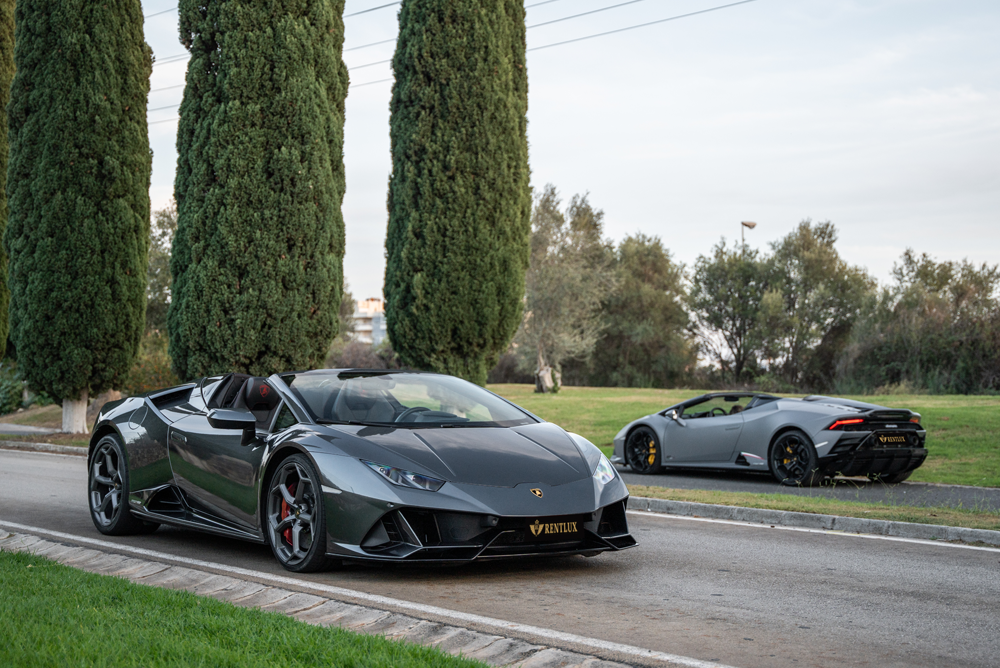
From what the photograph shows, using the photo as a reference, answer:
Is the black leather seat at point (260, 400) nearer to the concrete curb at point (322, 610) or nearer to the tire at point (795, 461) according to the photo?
the concrete curb at point (322, 610)

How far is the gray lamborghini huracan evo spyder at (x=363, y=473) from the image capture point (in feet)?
18.8

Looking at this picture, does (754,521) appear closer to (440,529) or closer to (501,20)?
(440,529)

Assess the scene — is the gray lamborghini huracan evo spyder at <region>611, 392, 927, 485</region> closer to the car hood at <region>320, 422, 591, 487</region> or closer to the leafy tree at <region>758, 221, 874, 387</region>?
the car hood at <region>320, 422, 591, 487</region>

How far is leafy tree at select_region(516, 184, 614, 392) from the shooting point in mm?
41625

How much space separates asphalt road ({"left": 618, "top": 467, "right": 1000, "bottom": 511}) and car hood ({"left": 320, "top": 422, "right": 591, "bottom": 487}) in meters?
5.14

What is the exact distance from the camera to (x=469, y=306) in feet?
62.3

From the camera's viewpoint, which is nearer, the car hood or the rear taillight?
the car hood

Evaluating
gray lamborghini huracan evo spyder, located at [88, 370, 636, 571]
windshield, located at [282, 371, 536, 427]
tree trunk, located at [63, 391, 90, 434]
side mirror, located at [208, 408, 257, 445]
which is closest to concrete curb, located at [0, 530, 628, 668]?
gray lamborghini huracan evo spyder, located at [88, 370, 636, 571]

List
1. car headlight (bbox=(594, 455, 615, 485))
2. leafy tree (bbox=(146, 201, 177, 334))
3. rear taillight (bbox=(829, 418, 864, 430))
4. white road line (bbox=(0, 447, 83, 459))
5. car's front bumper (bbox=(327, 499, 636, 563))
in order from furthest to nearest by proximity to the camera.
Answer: leafy tree (bbox=(146, 201, 177, 334))
white road line (bbox=(0, 447, 83, 459))
rear taillight (bbox=(829, 418, 864, 430))
car headlight (bbox=(594, 455, 615, 485))
car's front bumper (bbox=(327, 499, 636, 563))

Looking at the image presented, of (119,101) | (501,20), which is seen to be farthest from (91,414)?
(501,20)

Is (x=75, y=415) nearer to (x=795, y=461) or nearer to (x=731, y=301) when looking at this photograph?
(x=795, y=461)

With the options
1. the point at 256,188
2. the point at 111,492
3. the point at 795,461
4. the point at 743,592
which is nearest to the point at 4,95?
the point at 256,188

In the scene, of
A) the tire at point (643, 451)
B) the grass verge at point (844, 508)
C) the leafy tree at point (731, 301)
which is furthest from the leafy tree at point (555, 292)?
the grass verge at point (844, 508)

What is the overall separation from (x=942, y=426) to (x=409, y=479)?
44.1 feet
